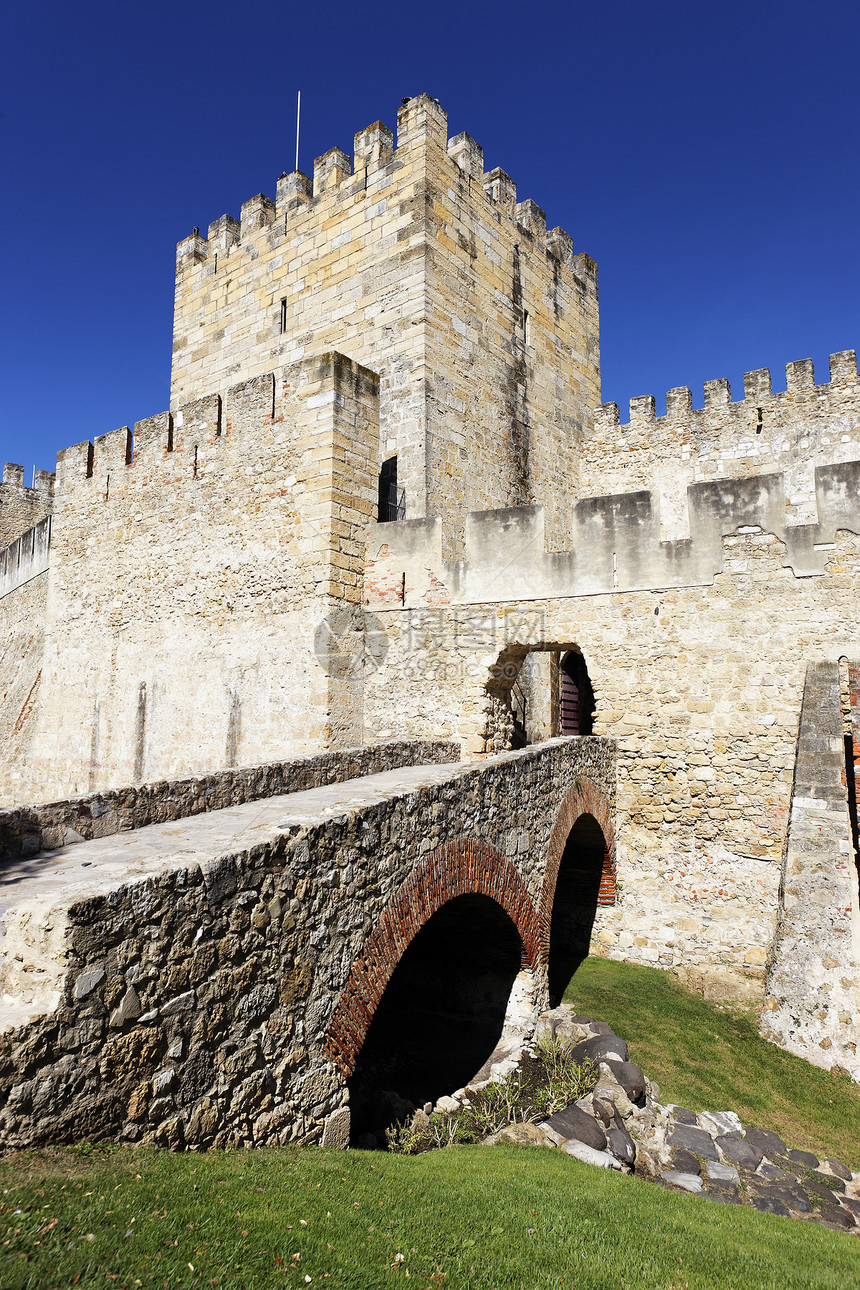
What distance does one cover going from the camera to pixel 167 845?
14.1 feet

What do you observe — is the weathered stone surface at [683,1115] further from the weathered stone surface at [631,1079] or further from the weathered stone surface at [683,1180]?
the weathered stone surface at [683,1180]

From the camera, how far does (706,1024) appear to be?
808cm

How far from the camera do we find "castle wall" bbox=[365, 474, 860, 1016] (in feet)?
30.2

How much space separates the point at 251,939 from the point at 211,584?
31.2 feet

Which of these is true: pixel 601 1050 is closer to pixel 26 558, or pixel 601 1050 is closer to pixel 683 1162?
Result: pixel 683 1162

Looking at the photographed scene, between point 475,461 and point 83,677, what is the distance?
8.96 m

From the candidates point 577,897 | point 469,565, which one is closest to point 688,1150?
point 577,897

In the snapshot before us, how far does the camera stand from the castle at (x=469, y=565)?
9.20m

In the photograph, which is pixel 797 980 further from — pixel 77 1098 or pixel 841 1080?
pixel 77 1098

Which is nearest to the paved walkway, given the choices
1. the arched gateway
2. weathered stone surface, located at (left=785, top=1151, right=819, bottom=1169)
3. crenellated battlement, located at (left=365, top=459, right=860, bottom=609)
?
the arched gateway

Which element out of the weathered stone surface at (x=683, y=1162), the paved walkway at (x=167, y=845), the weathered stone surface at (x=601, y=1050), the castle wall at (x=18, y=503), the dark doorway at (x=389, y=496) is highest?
the castle wall at (x=18, y=503)

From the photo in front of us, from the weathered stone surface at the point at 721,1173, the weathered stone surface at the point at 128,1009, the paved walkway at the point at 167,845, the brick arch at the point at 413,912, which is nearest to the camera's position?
the weathered stone surface at the point at 128,1009

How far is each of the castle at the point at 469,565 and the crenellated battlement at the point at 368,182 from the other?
2.3 inches

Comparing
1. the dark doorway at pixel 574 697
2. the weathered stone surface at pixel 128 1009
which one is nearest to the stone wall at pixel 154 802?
the weathered stone surface at pixel 128 1009
